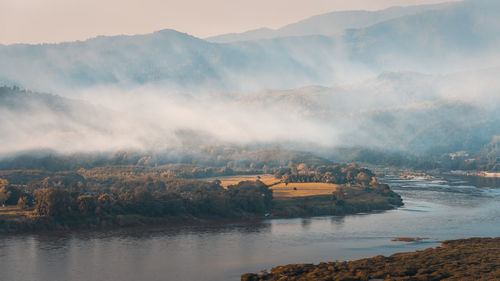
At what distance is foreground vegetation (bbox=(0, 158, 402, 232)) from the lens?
8638 cm

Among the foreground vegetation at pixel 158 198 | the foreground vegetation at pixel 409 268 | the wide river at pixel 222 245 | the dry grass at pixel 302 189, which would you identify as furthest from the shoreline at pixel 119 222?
the foreground vegetation at pixel 409 268

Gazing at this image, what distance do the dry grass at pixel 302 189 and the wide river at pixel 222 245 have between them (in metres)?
16.0

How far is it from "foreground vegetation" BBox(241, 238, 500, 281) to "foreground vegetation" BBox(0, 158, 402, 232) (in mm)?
41839

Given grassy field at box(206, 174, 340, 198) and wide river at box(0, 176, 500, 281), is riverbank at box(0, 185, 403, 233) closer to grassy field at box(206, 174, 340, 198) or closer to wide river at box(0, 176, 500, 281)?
grassy field at box(206, 174, 340, 198)

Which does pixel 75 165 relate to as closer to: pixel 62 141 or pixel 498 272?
pixel 62 141

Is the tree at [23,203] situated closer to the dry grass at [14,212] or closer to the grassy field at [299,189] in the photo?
the dry grass at [14,212]

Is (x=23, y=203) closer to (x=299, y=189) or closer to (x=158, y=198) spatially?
(x=158, y=198)

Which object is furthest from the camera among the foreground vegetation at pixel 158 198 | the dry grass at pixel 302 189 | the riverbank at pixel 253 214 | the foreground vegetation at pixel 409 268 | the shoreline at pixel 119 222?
the dry grass at pixel 302 189

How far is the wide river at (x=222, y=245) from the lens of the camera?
196 feet

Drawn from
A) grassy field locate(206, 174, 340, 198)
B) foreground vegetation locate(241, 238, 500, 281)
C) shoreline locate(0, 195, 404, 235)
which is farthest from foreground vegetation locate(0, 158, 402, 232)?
foreground vegetation locate(241, 238, 500, 281)

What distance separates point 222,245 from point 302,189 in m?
54.0

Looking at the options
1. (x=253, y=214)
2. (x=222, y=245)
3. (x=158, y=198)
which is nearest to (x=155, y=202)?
(x=158, y=198)

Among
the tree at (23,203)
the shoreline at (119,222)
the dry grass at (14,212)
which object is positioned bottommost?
the shoreline at (119,222)

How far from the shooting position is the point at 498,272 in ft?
168
